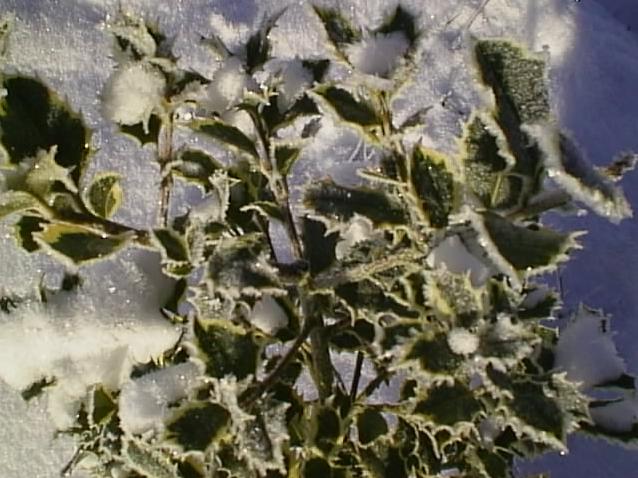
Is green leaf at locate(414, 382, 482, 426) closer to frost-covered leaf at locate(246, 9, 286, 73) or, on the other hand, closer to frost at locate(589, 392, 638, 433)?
frost at locate(589, 392, 638, 433)

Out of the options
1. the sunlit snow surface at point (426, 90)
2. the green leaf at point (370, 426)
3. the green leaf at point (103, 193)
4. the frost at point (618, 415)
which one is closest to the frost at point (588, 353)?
the frost at point (618, 415)

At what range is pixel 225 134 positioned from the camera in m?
0.62

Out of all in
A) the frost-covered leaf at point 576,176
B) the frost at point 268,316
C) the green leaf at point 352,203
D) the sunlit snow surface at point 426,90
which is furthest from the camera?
the sunlit snow surface at point 426,90

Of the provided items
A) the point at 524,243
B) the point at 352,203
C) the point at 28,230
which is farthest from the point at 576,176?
the point at 28,230

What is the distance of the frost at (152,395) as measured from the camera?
584mm

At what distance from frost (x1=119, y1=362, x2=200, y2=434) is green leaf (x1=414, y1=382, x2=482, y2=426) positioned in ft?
0.50

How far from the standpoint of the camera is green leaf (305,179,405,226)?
1.81 ft

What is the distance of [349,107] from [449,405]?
0.19 metres

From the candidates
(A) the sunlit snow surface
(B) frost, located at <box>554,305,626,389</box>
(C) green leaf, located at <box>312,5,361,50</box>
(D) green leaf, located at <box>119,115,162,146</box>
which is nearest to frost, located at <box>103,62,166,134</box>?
(D) green leaf, located at <box>119,115,162,146</box>

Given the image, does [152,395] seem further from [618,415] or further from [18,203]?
[618,415]

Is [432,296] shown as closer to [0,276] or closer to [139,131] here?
[139,131]

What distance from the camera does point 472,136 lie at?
1.80 feet

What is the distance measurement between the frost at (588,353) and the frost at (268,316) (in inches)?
7.7

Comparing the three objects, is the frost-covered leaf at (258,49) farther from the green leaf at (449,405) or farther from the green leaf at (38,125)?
the green leaf at (449,405)
